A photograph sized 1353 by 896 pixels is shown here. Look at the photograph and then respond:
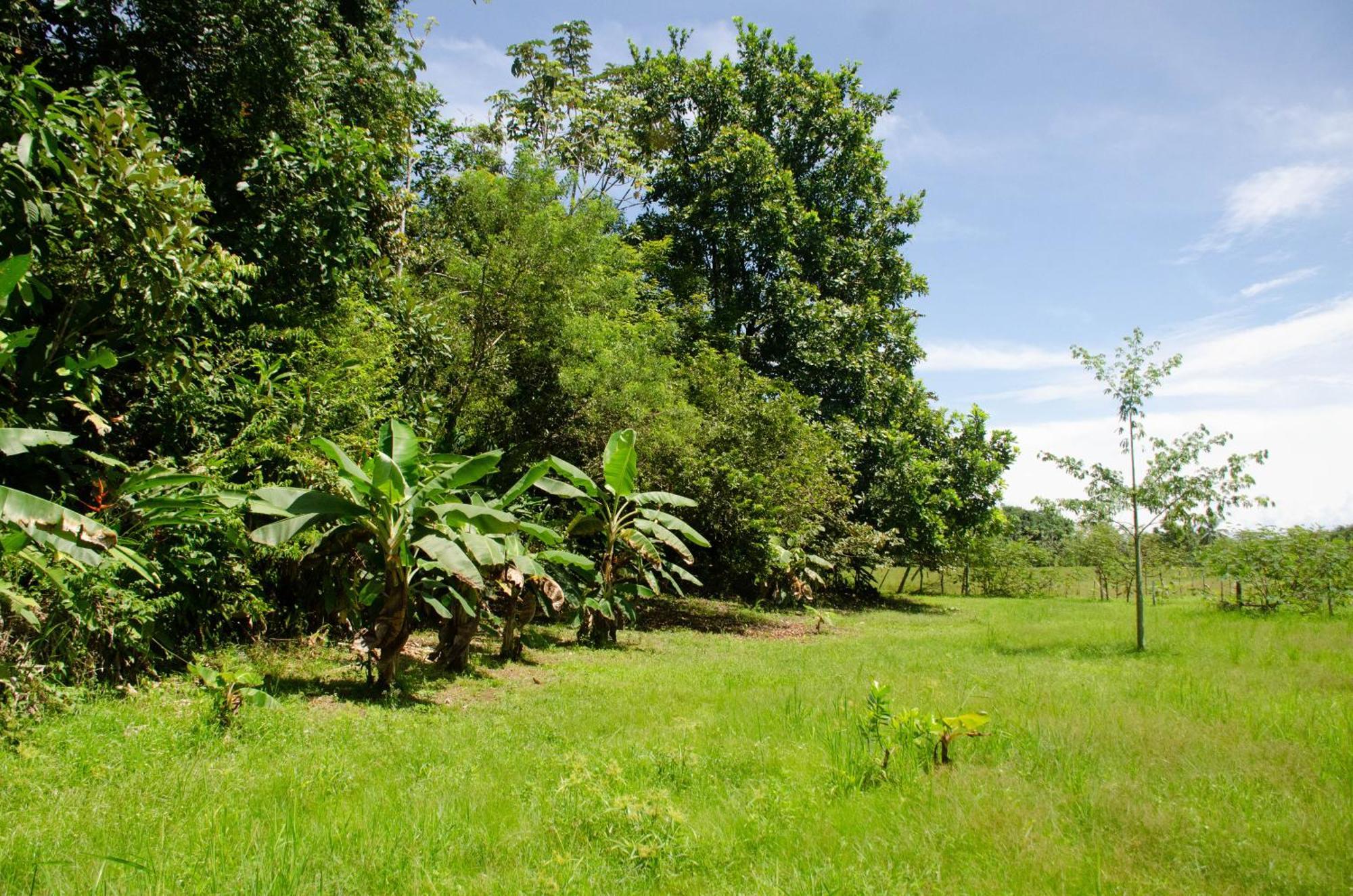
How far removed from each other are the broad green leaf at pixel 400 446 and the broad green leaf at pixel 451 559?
782 mm

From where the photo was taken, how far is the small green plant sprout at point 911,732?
479 centimetres

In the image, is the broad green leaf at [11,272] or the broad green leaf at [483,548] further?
the broad green leaf at [483,548]

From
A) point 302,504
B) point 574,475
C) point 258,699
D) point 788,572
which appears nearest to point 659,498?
point 574,475

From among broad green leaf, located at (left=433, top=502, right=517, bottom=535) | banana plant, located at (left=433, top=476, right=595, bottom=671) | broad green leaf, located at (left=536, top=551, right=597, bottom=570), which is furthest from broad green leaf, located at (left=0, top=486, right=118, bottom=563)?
broad green leaf, located at (left=536, top=551, right=597, bottom=570)

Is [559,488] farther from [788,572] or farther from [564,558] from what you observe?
[788,572]

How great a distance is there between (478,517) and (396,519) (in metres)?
0.75

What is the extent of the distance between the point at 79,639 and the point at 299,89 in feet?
24.1

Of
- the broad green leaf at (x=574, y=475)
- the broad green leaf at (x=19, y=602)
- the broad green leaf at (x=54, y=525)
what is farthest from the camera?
the broad green leaf at (x=574, y=475)

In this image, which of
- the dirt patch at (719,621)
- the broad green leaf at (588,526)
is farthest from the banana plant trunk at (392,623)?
the dirt patch at (719,621)

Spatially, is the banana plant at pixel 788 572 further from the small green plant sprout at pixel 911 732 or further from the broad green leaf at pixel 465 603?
the small green plant sprout at pixel 911 732

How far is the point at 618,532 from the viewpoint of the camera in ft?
35.0

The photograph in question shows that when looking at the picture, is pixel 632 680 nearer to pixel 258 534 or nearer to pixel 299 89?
pixel 258 534

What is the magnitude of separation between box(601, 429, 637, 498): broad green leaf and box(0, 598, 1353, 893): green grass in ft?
11.5

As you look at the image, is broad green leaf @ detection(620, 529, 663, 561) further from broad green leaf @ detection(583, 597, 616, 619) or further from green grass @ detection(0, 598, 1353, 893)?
green grass @ detection(0, 598, 1353, 893)
